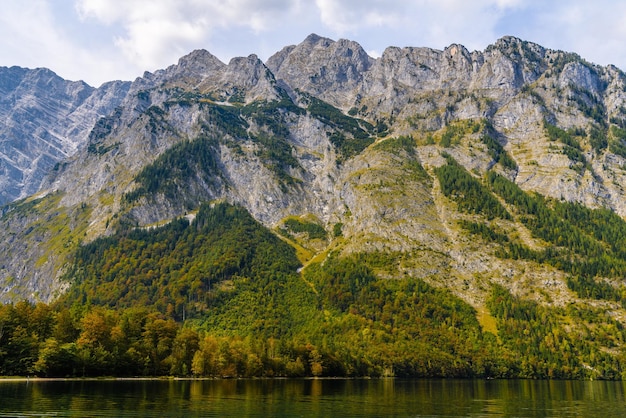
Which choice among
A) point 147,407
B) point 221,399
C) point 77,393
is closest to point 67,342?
point 77,393

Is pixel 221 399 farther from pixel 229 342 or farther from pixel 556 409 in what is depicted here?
pixel 229 342

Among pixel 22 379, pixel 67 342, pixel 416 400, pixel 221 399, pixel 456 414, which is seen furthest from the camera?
pixel 67 342

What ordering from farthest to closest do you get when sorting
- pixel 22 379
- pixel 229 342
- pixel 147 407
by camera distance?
pixel 229 342 < pixel 22 379 < pixel 147 407

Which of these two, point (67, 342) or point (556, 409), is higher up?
point (67, 342)

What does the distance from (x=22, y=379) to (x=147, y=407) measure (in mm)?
62603

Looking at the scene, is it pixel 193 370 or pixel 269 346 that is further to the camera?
pixel 269 346

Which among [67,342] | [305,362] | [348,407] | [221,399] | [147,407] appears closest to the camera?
[147,407]

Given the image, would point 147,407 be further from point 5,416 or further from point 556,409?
point 556,409

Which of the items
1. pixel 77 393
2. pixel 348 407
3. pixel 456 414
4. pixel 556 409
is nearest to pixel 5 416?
pixel 77 393

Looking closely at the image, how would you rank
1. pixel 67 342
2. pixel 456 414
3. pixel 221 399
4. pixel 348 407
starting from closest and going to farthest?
pixel 456 414 < pixel 348 407 < pixel 221 399 < pixel 67 342

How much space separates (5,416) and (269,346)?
136 meters

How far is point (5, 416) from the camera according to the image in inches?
2244

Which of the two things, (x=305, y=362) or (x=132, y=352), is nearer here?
(x=132, y=352)

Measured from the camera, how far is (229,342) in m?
180
